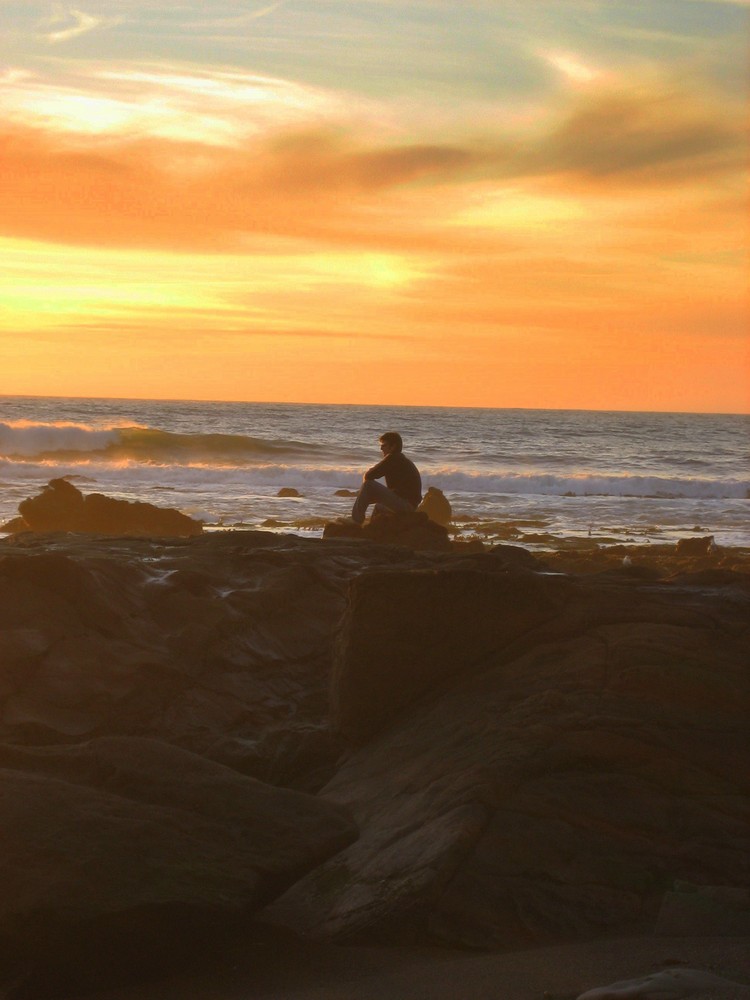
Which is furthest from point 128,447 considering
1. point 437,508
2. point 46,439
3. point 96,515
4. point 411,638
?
point 411,638

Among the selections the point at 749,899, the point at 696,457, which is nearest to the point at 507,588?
the point at 749,899

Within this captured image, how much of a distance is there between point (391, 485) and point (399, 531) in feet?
9.00

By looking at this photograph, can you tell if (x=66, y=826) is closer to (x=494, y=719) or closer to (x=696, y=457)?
(x=494, y=719)

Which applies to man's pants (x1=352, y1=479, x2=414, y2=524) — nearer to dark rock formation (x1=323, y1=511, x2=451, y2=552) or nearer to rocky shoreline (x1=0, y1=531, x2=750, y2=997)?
dark rock formation (x1=323, y1=511, x2=451, y2=552)

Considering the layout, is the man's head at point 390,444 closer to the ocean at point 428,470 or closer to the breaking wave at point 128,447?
the ocean at point 428,470

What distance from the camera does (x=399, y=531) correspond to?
944cm

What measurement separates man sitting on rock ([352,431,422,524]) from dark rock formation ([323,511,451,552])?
207cm

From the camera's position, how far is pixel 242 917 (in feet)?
11.9

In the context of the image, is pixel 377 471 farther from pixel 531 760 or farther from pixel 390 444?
pixel 531 760

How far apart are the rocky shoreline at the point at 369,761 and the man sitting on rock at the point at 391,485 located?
562 centimetres

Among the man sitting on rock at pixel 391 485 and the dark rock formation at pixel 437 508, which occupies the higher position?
the man sitting on rock at pixel 391 485

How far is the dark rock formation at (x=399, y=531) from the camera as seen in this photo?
937 cm

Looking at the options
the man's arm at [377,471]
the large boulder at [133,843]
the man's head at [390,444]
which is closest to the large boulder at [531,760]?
the large boulder at [133,843]

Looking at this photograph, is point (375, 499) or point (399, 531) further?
point (375, 499)
